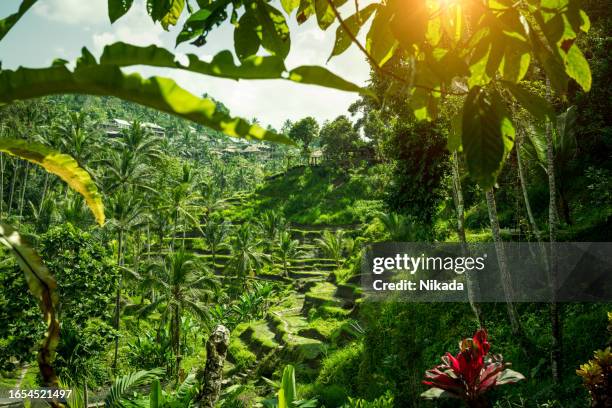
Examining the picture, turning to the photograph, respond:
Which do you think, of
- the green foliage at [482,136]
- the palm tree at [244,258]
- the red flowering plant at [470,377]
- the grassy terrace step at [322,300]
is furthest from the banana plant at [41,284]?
the palm tree at [244,258]

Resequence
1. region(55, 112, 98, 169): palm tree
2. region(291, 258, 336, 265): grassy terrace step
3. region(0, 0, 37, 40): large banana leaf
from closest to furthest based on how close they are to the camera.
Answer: region(0, 0, 37, 40): large banana leaf
region(55, 112, 98, 169): palm tree
region(291, 258, 336, 265): grassy terrace step

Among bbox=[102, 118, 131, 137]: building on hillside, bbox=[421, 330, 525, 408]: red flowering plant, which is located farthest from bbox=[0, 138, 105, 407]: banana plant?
bbox=[102, 118, 131, 137]: building on hillside

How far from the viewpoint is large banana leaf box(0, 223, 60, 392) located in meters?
0.56

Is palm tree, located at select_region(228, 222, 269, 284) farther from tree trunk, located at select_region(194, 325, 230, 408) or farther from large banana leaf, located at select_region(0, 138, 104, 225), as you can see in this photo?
large banana leaf, located at select_region(0, 138, 104, 225)

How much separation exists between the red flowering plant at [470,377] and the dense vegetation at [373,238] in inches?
0.8

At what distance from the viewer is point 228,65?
486 millimetres

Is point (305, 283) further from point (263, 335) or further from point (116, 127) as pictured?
point (116, 127)

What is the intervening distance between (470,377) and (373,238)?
18.0 meters

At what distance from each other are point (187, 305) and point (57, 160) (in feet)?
60.6

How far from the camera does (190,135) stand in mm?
72125

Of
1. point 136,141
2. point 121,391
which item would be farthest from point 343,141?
point 121,391

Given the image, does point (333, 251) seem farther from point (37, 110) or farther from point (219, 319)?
point (37, 110)

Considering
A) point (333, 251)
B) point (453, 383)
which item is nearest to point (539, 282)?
point (453, 383)

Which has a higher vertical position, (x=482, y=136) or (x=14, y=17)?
(x=14, y=17)
